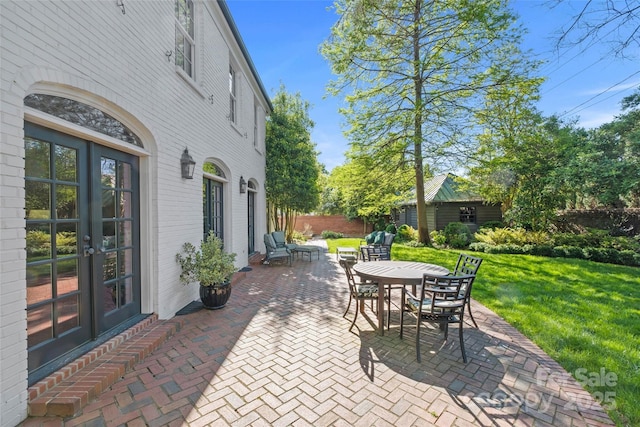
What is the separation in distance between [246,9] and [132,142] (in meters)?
5.96

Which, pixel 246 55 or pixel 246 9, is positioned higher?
pixel 246 9

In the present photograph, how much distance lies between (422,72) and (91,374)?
12.4 m

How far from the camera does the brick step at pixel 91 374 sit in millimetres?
2119

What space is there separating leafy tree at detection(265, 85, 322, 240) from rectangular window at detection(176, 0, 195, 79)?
622 centimetres

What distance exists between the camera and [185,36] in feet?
16.1

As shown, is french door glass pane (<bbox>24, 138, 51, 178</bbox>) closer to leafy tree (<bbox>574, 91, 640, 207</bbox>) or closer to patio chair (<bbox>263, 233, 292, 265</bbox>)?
patio chair (<bbox>263, 233, 292, 265</bbox>)

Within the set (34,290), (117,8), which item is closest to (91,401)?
(34,290)

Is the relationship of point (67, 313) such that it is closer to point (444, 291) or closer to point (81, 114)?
point (81, 114)

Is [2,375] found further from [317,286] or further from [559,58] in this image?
[559,58]

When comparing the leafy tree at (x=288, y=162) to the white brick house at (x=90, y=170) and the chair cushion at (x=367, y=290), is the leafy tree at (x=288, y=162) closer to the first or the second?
the white brick house at (x=90, y=170)

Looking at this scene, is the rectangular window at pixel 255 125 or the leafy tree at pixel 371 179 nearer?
the rectangular window at pixel 255 125

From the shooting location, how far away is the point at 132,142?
11.6 feet

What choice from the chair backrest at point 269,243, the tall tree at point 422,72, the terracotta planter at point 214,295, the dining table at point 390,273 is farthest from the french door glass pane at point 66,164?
the tall tree at point 422,72

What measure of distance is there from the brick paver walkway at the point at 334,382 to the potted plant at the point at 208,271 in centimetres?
48
